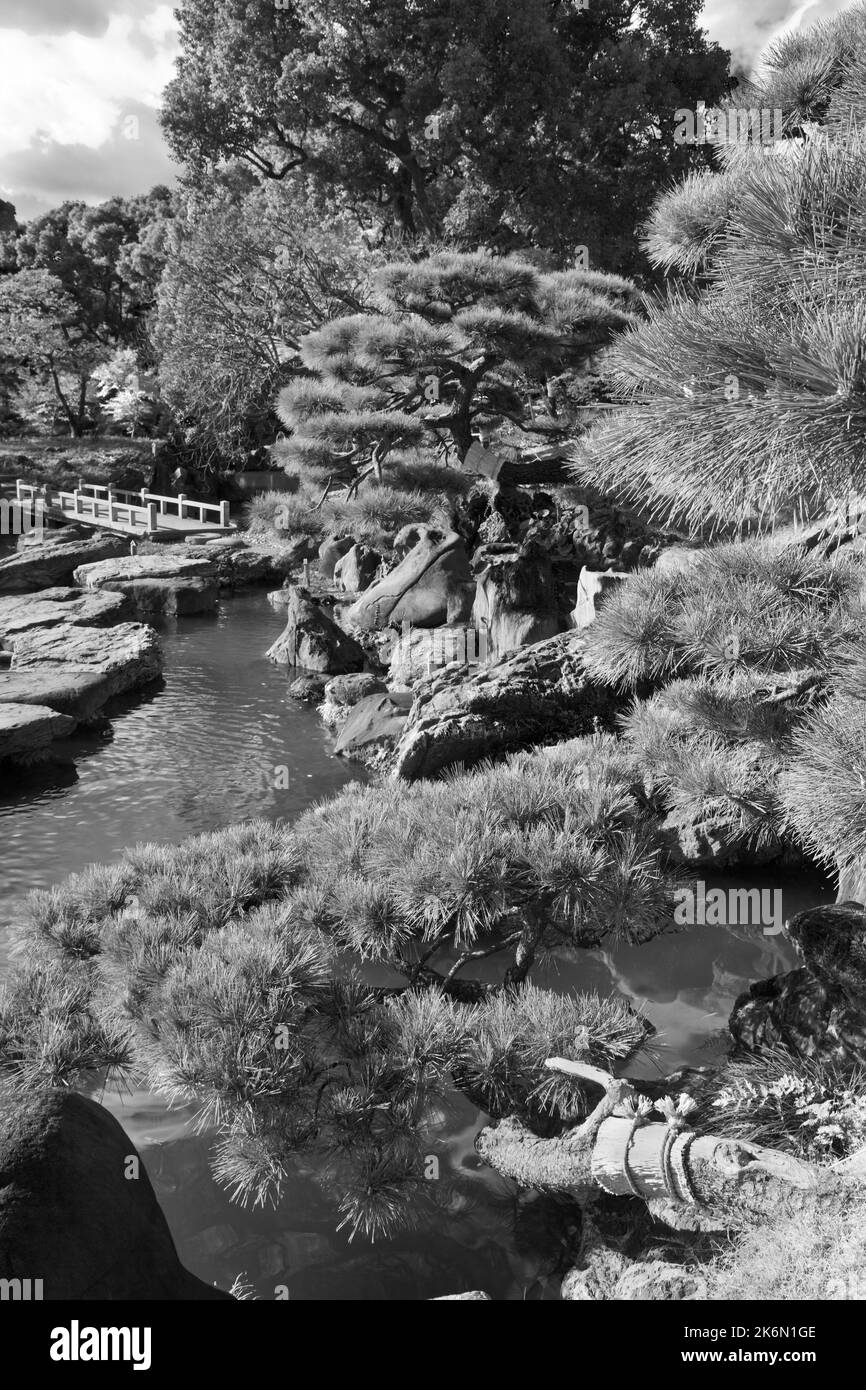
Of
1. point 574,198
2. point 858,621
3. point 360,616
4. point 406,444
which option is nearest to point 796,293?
point 858,621

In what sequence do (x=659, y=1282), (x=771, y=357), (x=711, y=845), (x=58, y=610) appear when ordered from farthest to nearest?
(x=58, y=610)
(x=711, y=845)
(x=659, y=1282)
(x=771, y=357)

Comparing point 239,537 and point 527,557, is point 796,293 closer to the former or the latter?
point 527,557

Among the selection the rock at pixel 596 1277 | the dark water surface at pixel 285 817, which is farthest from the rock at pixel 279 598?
the rock at pixel 596 1277

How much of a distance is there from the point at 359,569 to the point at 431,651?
4.96 meters

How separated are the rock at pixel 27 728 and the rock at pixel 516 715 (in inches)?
164

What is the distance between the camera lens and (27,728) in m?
9.42

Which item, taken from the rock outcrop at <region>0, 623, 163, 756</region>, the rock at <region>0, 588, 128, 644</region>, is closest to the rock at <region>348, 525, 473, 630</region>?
the rock outcrop at <region>0, 623, 163, 756</region>

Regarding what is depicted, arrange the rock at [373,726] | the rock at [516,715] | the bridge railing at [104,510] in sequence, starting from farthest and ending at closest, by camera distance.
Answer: the bridge railing at [104,510], the rock at [373,726], the rock at [516,715]

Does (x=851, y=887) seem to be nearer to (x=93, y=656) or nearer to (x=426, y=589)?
(x=426, y=589)

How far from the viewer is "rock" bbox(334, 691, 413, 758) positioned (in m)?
9.27

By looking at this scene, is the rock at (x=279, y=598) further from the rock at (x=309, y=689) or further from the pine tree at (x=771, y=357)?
the pine tree at (x=771, y=357)

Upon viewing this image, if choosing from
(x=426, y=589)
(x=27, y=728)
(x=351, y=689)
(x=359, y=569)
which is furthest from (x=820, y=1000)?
(x=359, y=569)

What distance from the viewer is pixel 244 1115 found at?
327 cm

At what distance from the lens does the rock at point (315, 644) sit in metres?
12.2
